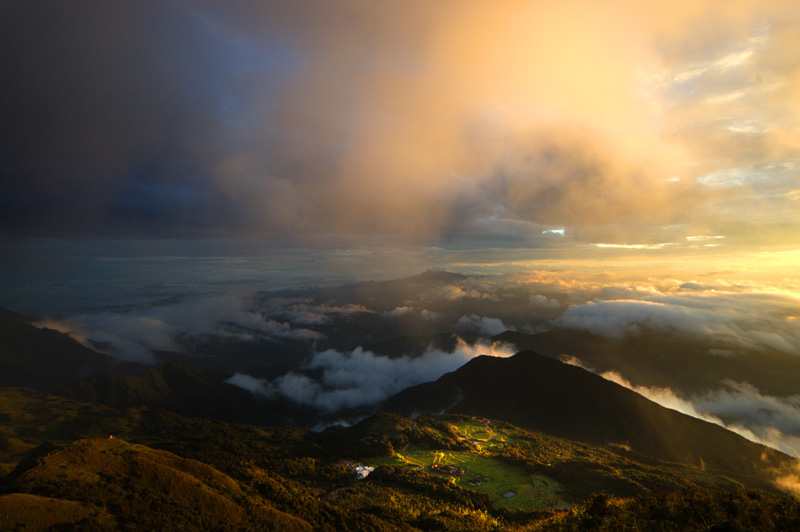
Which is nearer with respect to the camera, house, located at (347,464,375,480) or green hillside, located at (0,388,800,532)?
green hillside, located at (0,388,800,532)

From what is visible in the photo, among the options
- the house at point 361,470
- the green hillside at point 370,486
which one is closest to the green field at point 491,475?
the green hillside at point 370,486

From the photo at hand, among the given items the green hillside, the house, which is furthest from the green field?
the house

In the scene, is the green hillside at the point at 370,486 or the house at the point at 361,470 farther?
the house at the point at 361,470

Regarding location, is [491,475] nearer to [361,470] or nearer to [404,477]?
[404,477]

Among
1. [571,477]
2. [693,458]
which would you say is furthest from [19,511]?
[693,458]

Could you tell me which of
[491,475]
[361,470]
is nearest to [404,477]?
[361,470]

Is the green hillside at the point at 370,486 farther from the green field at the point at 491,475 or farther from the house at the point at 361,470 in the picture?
the house at the point at 361,470

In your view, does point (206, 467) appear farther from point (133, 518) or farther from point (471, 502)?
point (471, 502)

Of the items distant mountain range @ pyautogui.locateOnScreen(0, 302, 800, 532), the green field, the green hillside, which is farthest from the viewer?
the green field

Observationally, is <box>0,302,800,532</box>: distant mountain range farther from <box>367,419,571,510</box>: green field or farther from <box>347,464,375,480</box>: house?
<box>347,464,375,480</box>: house

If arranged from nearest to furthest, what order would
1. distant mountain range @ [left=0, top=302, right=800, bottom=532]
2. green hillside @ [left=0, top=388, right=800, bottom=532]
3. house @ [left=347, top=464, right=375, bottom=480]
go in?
green hillside @ [left=0, top=388, right=800, bottom=532] < distant mountain range @ [left=0, top=302, right=800, bottom=532] < house @ [left=347, top=464, right=375, bottom=480]
